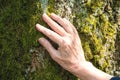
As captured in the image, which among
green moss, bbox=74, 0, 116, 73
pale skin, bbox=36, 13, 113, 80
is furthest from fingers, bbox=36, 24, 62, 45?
green moss, bbox=74, 0, 116, 73

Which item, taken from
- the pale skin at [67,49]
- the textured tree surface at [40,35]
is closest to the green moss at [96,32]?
the textured tree surface at [40,35]

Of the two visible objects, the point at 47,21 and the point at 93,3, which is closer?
the point at 47,21

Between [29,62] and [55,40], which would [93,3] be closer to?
[55,40]

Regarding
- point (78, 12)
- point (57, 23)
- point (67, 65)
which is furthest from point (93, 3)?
point (67, 65)

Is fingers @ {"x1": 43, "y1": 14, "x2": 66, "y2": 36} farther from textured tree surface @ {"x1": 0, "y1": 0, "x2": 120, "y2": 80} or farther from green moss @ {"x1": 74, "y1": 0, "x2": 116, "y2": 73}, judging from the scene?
green moss @ {"x1": 74, "y1": 0, "x2": 116, "y2": 73}

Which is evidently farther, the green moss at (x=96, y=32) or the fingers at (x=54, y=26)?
the green moss at (x=96, y=32)

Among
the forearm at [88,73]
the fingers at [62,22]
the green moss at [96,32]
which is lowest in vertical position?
the forearm at [88,73]

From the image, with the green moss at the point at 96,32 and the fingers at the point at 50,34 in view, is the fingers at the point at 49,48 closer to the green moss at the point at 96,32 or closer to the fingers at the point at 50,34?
the fingers at the point at 50,34
